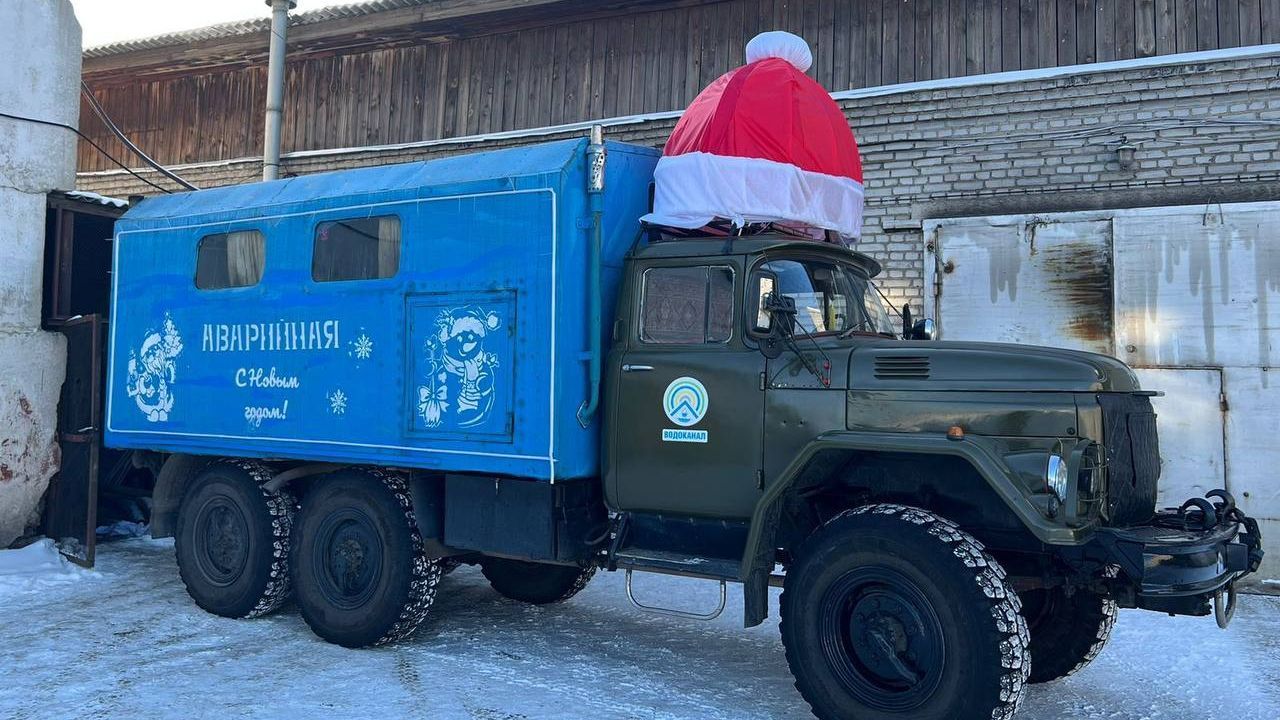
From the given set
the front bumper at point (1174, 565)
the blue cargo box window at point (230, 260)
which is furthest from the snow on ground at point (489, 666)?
the blue cargo box window at point (230, 260)

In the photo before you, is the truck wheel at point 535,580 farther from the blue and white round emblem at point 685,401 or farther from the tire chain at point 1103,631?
the tire chain at point 1103,631

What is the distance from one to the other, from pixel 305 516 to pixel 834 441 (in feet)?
13.3

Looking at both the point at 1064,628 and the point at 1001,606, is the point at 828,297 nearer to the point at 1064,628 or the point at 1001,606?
the point at 1001,606

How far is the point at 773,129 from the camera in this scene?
20.8ft

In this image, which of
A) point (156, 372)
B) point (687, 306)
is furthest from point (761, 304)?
point (156, 372)

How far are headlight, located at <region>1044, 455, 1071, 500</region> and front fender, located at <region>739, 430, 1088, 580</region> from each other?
132 millimetres

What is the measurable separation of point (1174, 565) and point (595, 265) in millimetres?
3501

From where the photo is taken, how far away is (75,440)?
377 inches

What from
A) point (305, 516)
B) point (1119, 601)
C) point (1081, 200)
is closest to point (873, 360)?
point (1119, 601)

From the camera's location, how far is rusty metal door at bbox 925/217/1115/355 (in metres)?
10.1

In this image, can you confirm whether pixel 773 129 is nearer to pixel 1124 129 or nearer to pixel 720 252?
pixel 720 252

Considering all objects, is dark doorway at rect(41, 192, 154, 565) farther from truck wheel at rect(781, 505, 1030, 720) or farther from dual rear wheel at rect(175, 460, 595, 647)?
truck wheel at rect(781, 505, 1030, 720)

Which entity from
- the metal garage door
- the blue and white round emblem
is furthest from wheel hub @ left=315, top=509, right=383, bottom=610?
the metal garage door

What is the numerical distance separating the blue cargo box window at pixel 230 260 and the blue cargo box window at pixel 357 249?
2.10 ft
